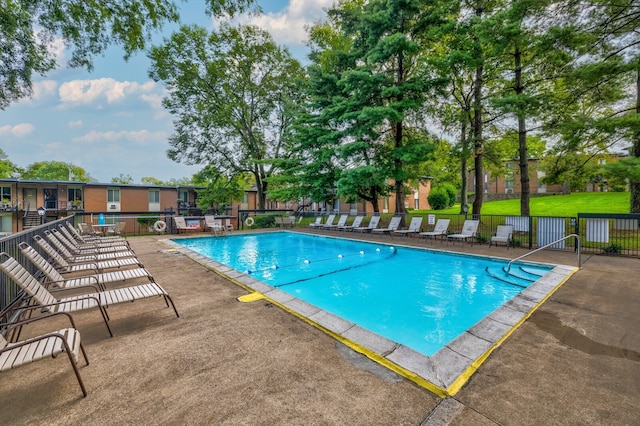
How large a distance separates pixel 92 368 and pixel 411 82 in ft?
46.7

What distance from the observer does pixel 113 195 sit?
1079 inches

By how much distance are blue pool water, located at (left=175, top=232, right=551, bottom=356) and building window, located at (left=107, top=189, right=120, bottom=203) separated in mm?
22901

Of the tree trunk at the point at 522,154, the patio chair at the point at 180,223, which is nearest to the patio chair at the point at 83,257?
the patio chair at the point at 180,223

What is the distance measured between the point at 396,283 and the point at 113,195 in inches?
1225

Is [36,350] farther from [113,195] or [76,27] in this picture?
[113,195]

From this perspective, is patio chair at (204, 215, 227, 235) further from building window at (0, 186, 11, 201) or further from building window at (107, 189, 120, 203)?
building window at (0, 186, 11, 201)

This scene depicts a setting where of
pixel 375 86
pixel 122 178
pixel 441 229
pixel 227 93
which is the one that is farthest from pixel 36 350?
pixel 122 178

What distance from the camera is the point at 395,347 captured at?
116 inches

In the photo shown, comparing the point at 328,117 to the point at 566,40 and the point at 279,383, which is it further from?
the point at 279,383

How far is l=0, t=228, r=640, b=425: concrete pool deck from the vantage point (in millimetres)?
1965

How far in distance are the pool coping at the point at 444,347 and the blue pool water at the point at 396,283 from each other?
38.2 inches

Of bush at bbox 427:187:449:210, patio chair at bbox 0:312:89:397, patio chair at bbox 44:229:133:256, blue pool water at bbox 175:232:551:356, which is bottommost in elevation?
blue pool water at bbox 175:232:551:356

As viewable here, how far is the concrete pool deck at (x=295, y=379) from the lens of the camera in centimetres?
196

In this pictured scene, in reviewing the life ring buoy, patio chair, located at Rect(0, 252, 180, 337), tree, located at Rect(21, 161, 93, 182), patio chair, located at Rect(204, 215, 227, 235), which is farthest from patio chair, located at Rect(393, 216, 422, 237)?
tree, located at Rect(21, 161, 93, 182)
